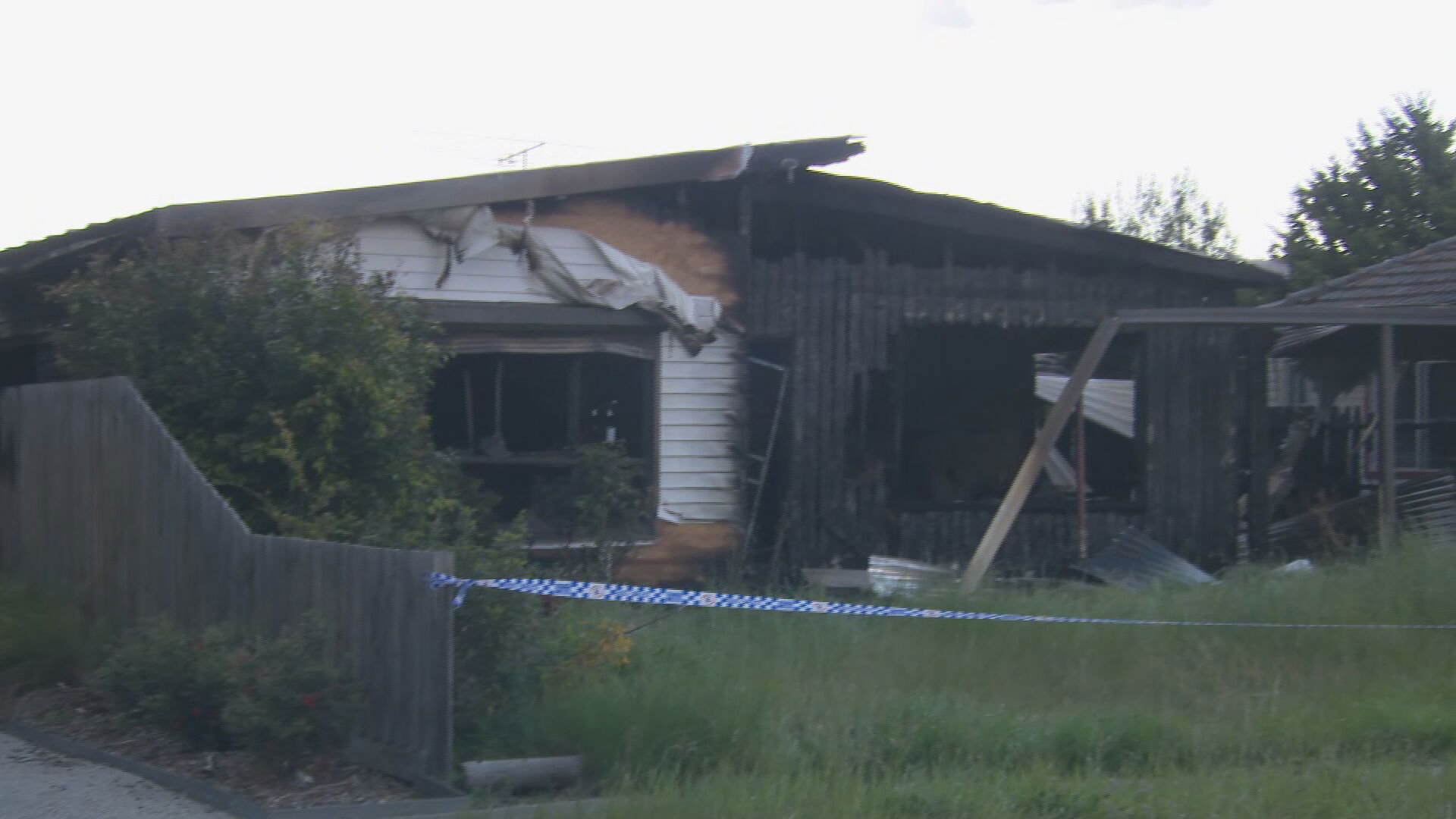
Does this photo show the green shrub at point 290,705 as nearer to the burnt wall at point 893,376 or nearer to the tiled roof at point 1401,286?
the burnt wall at point 893,376

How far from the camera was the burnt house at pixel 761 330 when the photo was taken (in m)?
12.2

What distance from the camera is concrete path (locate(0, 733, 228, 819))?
6.55 m

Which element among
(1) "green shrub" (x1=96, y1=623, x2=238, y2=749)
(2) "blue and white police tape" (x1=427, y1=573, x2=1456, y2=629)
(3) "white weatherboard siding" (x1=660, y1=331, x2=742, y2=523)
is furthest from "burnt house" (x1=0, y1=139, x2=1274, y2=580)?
(1) "green shrub" (x1=96, y1=623, x2=238, y2=749)

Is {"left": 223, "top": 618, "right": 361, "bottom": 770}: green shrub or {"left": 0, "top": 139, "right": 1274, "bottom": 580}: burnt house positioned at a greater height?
{"left": 0, "top": 139, "right": 1274, "bottom": 580}: burnt house

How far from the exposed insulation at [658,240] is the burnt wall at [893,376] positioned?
1.19 ft

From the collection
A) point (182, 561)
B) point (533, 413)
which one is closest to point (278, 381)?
point (182, 561)

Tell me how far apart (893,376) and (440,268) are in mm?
4574

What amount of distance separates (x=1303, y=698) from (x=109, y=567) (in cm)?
773

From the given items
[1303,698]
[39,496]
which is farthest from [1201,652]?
[39,496]

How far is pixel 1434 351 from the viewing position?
642 inches

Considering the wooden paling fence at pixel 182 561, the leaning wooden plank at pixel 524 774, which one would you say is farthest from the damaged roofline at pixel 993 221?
the leaning wooden plank at pixel 524 774

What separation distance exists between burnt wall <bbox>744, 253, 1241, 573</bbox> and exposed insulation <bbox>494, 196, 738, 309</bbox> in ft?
1.19

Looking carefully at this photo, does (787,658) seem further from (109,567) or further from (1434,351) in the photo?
(1434,351)

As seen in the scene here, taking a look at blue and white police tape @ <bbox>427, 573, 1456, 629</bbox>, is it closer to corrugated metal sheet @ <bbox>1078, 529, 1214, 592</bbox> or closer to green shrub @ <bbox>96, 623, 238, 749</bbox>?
green shrub @ <bbox>96, 623, 238, 749</bbox>
